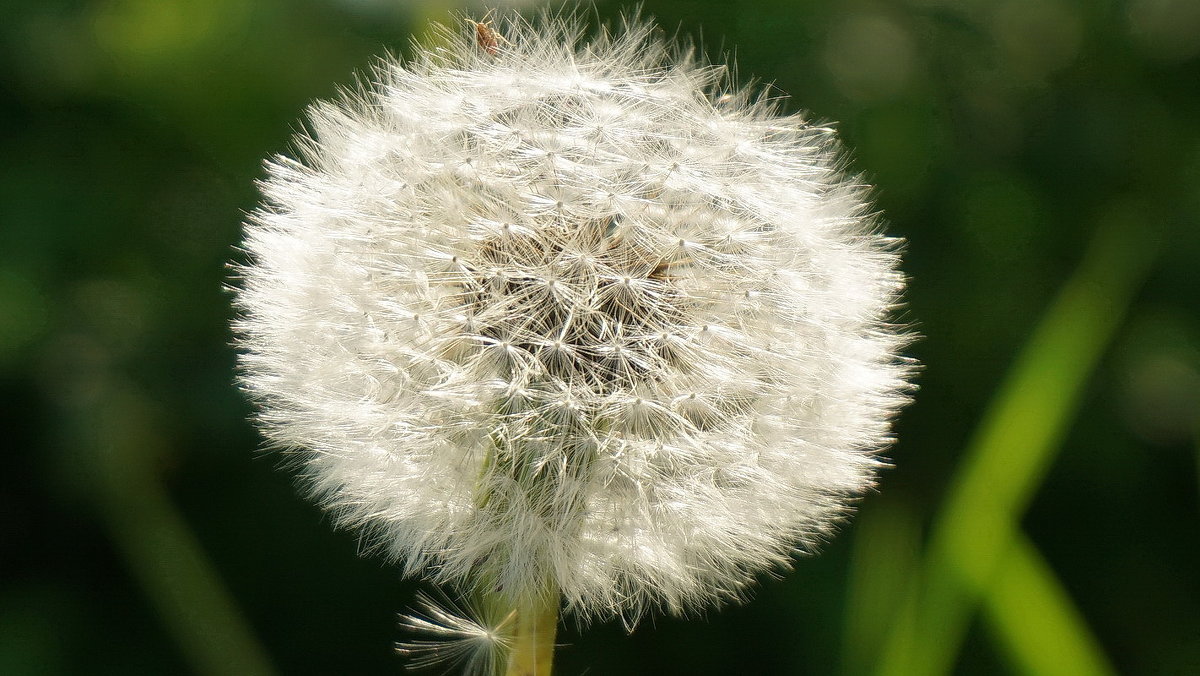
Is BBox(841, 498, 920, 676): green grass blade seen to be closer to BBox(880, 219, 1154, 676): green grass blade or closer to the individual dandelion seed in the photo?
BBox(880, 219, 1154, 676): green grass blade

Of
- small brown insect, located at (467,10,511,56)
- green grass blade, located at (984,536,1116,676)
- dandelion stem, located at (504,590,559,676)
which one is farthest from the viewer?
small brown insect, located at (467,10,511,56)

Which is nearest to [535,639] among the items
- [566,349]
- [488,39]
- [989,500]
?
[566,349]

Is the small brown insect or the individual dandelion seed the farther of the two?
the small brown insect

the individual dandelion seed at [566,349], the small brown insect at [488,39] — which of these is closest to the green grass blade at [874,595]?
the individual dandelion seed at [566,349]

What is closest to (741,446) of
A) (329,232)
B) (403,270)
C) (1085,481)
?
(403,270)

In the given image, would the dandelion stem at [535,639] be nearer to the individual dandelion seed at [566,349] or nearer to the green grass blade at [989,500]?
the individual dandelion seed at [566,349]

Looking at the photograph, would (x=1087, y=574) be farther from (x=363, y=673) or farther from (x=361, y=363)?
(x=361, y=363)

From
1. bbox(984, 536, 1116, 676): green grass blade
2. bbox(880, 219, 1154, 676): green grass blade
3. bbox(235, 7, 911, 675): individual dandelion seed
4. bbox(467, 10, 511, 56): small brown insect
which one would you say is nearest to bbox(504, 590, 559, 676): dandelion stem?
bbox(235, 7, 911, 675): individual dandelion seed
